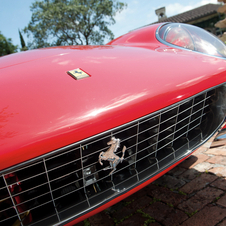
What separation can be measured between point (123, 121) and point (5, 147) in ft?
1.51

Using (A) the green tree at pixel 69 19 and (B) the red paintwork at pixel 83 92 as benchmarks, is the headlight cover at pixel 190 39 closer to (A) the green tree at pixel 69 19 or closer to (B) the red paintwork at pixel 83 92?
(B) the red paintwork at pixel 83 92

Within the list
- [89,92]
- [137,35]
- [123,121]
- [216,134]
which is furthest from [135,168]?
[137,35]

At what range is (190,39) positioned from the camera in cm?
203

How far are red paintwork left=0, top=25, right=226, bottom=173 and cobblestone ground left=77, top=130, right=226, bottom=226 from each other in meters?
0.53

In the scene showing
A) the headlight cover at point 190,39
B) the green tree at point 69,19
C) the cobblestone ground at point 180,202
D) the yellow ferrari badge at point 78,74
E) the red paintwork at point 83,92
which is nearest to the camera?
the red paintwork at point 83,92

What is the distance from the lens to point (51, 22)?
19.4m

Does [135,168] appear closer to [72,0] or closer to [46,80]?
[46,80]

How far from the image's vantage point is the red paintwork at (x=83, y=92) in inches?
30.5

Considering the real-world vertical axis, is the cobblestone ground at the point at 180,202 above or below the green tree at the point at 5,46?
above

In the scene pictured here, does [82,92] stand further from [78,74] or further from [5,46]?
[5,46]

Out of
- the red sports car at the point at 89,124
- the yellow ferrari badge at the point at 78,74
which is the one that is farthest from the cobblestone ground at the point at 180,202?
the yellow ferrari badge at the point at 78,74

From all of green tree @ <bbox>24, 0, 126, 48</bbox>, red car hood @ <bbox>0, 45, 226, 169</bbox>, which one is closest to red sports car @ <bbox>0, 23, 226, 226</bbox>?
red car hood @ <bbox>0, 45, 226, 169</bbox>

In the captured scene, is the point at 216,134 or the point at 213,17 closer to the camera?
the point at 216,134

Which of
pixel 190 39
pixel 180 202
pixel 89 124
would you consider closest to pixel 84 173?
pixel 89 124
